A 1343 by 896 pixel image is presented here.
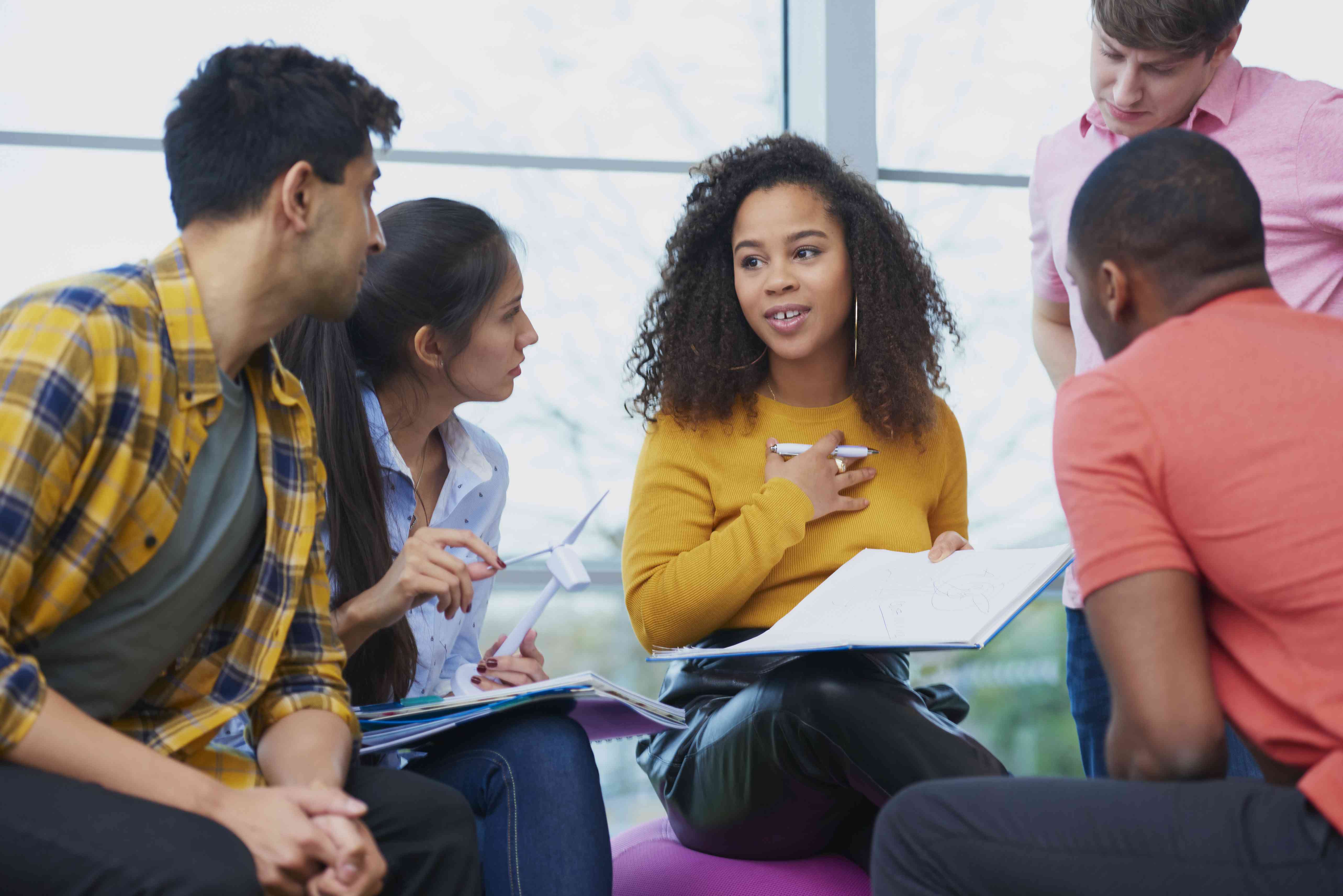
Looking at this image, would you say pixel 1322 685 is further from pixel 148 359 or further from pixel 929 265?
pixel 929 265

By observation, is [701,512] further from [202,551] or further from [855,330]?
[202,551]

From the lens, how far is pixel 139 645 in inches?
45.2

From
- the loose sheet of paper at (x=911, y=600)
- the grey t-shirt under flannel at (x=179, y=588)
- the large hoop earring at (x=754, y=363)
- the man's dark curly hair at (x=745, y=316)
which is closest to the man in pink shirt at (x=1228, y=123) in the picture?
the man's dark curly hair at (x=745, y=316)

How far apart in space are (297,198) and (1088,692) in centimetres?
145

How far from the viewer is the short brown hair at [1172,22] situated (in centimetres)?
167

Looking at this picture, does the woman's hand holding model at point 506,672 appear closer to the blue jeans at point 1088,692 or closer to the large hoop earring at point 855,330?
the large hoop earring at point 855,330

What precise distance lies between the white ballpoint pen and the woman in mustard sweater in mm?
19

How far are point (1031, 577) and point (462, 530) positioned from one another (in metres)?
0.74

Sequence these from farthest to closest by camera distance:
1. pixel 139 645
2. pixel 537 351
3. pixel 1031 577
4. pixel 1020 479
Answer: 1. pixel 1020 479
2. pixel 537 351
3. pixel 1031 577
4. pixel 139 645

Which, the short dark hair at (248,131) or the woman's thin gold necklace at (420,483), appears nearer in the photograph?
the short dark hair at (248,131)

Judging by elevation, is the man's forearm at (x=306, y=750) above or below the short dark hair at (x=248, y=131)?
below

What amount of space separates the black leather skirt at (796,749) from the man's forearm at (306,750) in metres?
0.54

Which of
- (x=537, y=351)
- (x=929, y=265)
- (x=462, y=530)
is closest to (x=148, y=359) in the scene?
(x=462, y=530)

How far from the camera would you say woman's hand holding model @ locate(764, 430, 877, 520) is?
5.95ft
